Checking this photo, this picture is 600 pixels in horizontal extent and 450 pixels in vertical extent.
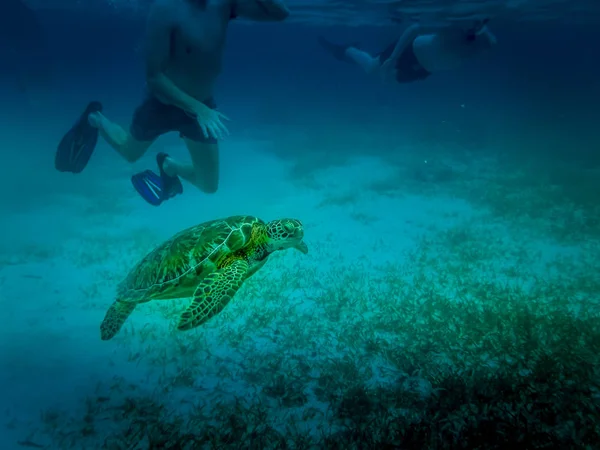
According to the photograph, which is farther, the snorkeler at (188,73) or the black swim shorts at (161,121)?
the black swim shorts at (161,121)

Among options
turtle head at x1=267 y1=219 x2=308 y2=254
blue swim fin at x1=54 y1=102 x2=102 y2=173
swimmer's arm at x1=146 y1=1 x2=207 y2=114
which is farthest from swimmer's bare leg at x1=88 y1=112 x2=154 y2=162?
turtle head at x1=267 y1=219 x2=308 y2=254

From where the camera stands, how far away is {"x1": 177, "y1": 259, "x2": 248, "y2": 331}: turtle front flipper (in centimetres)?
305

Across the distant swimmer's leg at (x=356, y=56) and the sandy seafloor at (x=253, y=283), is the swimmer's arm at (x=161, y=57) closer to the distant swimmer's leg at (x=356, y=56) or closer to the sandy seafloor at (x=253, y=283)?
the sandy seafloor at (x=253, y=283)

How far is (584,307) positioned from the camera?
470 centimetres

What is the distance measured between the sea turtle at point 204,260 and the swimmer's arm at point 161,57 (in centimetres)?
194

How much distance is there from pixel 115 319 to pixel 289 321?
84.2 inches

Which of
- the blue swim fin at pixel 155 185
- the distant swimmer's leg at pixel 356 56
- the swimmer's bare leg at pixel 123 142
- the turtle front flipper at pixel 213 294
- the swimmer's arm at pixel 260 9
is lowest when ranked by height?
the turtle front flipper at pixel 213 294

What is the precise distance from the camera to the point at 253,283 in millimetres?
5699

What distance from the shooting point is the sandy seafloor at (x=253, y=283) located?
345 centimetres

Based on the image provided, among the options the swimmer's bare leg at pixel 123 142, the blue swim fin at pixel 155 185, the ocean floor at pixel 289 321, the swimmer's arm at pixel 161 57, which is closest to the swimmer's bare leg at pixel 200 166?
the blue swim fin at pixel 155 185

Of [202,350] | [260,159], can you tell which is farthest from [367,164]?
[202,350]

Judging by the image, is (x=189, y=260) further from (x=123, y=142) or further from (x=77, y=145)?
(x=77, y=145)

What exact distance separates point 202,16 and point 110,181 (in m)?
10.3

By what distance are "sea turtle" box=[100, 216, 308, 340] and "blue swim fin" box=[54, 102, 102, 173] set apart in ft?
17.1
